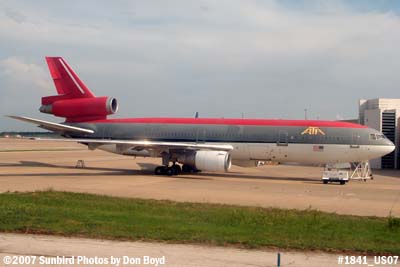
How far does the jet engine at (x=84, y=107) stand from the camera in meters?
32.2

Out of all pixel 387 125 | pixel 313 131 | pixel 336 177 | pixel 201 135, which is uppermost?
pixel 387 125

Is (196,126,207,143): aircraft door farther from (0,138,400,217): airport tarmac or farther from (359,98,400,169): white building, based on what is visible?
(359,98,400,169): white building

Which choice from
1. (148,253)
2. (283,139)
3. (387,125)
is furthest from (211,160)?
(387,125)

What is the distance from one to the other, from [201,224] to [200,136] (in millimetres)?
17720

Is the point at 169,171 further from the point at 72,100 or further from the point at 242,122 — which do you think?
the point at 72,100

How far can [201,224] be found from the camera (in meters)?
12.0

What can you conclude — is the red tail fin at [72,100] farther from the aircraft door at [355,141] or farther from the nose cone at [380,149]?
the nose cone at [380,149]

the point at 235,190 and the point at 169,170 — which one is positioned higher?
the point at 169,170

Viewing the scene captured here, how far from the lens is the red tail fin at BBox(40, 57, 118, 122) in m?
32.3

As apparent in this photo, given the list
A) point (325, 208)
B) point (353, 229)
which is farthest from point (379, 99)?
point (353, 229)

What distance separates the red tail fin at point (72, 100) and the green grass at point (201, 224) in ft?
54.9

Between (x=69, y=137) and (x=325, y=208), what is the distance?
2117 cm

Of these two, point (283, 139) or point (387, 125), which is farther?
point (387, 125)

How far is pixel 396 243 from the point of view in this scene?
10250mm
